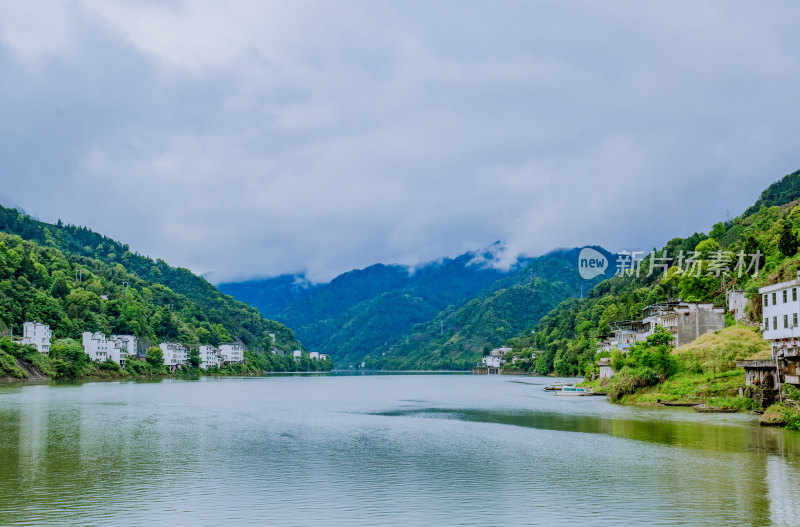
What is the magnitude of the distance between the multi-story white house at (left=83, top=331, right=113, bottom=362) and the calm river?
82237mm

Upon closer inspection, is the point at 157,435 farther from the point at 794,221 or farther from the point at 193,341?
the point at 193,341

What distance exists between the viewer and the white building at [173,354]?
496ft

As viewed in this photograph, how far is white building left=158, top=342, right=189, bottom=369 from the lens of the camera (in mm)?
151212

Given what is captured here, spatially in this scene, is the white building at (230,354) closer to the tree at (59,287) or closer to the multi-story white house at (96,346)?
the tree at (59,287)

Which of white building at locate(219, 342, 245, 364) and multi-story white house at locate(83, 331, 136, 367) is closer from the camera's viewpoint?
multi-story white house at locate(83, 331, 136, 367)

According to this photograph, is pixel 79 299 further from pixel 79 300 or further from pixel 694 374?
pixel 694 374

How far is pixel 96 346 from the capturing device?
12494cm

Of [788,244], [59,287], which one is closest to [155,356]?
[59,287]

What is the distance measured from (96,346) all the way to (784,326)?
373 ft

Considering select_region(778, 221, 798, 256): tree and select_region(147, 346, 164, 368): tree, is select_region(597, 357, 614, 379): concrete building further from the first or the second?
select_region(147, 346, 164, 368): tree

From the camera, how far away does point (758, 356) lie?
166ft

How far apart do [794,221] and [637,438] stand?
6249cm

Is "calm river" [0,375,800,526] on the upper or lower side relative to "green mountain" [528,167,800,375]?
lower

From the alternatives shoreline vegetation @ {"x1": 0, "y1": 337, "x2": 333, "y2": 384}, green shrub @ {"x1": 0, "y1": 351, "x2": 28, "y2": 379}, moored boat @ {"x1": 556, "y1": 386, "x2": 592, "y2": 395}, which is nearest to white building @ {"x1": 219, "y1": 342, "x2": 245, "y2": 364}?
shoreline vegetation @ {"x1": 0, "y1": 337, "x2": 333, "y2": 384}
